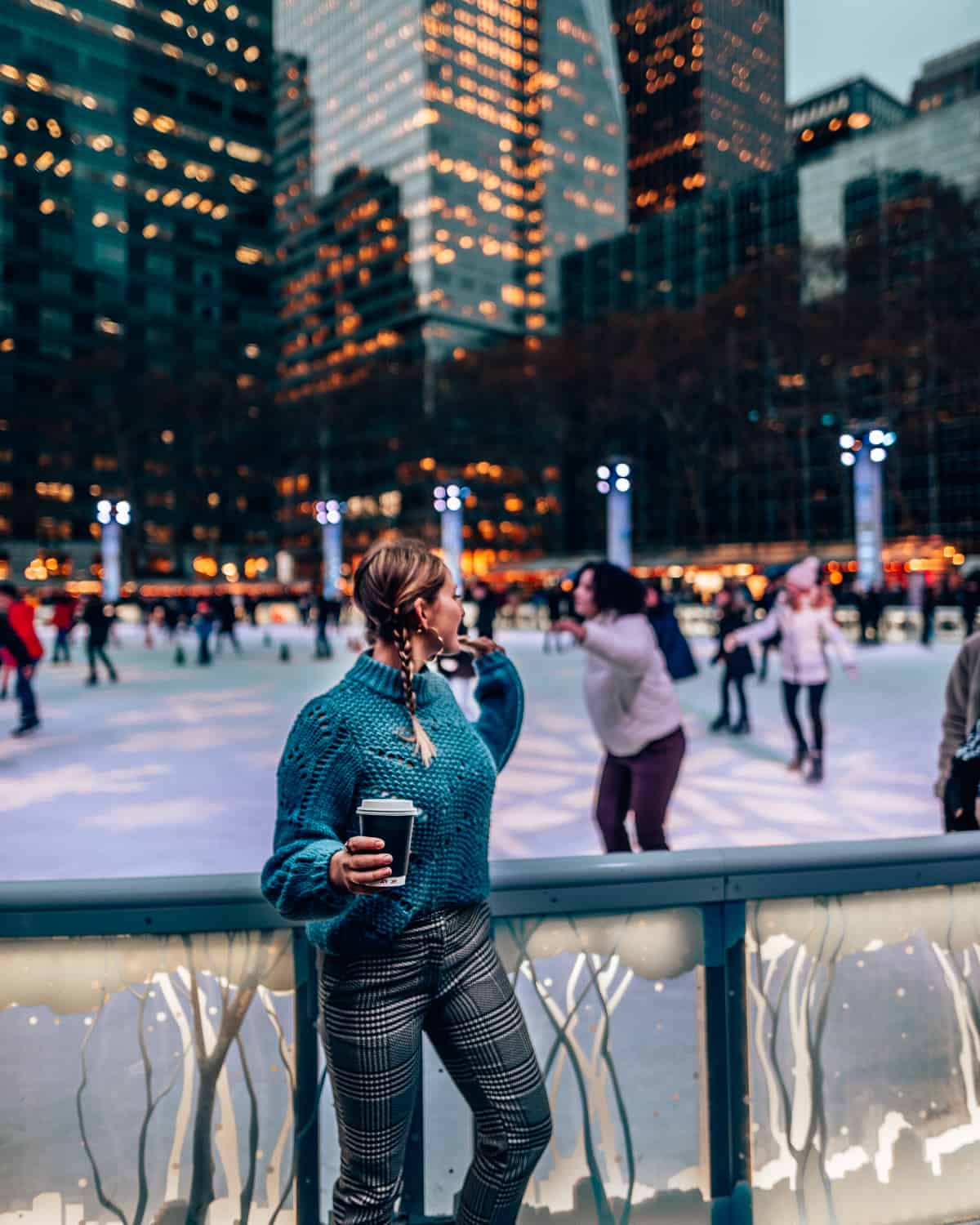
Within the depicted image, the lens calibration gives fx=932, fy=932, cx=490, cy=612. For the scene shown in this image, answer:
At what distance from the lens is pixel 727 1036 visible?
2.00m

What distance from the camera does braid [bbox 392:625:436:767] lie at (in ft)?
5.46

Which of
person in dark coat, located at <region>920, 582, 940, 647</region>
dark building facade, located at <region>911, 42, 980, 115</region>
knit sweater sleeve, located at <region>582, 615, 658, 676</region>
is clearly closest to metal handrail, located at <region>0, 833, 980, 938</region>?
knit sweater sleeve, located at <region>582, 615, 658, 676</region>

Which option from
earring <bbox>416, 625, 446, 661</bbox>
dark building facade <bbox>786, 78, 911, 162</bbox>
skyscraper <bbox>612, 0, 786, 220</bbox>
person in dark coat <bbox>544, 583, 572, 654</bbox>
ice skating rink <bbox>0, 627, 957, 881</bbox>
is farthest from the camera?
skyscraper <bbox>612, 0, 786, 220</bbox>

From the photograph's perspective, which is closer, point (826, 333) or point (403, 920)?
point (403, 920)

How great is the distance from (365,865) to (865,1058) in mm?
1339

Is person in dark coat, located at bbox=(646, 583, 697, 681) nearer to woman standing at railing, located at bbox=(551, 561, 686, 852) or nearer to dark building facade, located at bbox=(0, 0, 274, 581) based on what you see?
woman standing at railing, located at bbox=(551, 561, 686, 852)

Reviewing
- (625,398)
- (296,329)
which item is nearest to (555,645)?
(625,398)

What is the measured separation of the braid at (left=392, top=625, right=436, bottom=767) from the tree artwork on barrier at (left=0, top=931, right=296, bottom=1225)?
1.86ft

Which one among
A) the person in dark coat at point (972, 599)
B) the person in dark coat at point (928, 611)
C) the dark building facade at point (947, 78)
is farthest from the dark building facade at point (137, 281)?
the dark building facade at point (947, 78)

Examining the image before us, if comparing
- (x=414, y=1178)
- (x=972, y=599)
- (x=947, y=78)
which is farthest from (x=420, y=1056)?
(x=947, y=78)

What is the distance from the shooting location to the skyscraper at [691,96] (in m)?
136

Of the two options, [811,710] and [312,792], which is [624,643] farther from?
[811,710]

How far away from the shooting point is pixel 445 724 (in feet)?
5.71

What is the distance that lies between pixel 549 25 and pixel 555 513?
82165 millimetres
